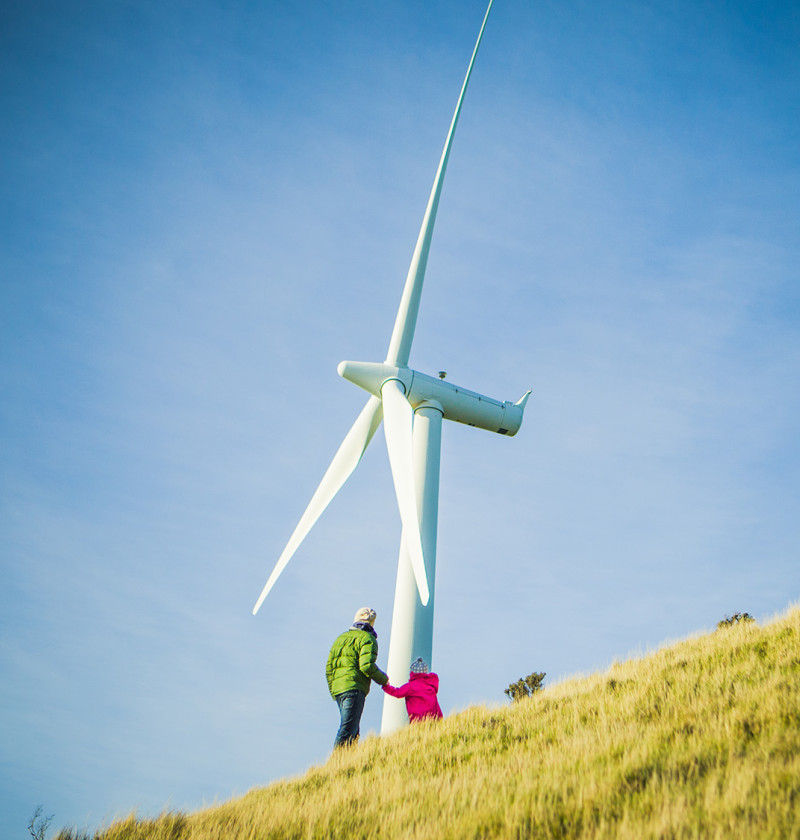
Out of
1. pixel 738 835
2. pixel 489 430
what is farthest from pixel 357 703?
pixel 489 430

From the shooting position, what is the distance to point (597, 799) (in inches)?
195

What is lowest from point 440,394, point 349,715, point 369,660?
point 349,715

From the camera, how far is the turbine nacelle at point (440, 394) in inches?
657

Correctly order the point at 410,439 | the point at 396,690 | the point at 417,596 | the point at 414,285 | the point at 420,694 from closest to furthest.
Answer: the point at 396,690 < the point at 420,694 < the point at 417,596 < the point at 410,439 < the point at 414,285

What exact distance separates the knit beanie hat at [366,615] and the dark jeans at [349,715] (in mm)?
1045

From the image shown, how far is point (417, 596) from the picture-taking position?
44.2 feet

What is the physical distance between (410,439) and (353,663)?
578cm

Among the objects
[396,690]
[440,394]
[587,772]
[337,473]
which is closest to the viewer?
[587,772]

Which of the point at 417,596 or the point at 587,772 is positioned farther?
the point at 417,596

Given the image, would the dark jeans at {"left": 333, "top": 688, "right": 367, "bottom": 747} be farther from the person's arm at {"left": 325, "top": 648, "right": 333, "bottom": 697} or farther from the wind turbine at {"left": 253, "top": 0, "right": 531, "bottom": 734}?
the wind turbine at {"left": 253, "top": 0, "right": 531, "bottom": 734}

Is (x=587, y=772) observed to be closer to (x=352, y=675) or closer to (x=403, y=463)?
(x=352, y=675)

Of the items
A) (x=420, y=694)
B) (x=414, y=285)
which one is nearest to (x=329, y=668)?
(x=420, y=694)

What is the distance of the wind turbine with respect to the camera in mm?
12891

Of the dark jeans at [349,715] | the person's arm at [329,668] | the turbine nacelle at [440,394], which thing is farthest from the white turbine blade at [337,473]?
the dark jeans at [349,715]
